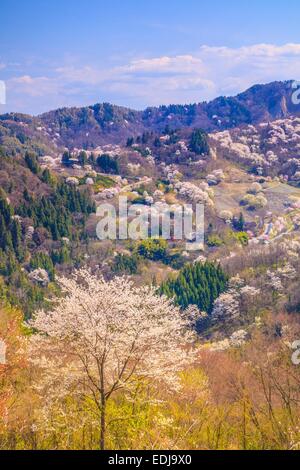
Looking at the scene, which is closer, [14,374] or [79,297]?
[79,297]

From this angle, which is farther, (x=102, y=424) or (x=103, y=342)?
(x=103, y=342)

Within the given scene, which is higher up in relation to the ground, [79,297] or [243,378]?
[79,297]

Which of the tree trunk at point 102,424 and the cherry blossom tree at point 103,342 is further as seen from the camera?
the cherry blossom tree at point 103,342

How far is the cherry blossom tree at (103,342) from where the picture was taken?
18688 millimetres

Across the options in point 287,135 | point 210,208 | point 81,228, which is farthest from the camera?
point 287,135

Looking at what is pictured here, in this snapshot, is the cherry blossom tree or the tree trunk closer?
the tree trunk

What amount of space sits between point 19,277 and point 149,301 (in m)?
70.4

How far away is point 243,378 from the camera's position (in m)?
30.1

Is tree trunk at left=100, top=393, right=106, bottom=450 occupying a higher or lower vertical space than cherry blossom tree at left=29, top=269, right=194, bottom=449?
lower

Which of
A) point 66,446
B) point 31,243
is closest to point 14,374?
point 66,446

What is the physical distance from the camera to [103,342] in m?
18.6

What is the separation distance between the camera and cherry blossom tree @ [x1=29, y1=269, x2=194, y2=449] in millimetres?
18688

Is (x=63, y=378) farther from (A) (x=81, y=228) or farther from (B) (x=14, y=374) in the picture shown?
(A) (x=81, y=228)

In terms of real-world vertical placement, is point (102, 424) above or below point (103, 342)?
below
